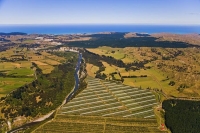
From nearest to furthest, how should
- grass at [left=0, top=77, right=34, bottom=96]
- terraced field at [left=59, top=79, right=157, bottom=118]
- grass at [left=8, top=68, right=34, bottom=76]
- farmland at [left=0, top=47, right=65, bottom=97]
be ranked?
terraced field at [left=59, top=79, right=157, bottom=118] < grass at [left=0, top=77, right=34, bottom=96] < farmland at [left=0, top=47, right=65, bottom=97] < grass at [left=8, top=68, right=34, bottom=76]

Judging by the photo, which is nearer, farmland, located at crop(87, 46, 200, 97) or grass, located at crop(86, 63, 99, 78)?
farmland, located at crop(87, 46, 200, 97)

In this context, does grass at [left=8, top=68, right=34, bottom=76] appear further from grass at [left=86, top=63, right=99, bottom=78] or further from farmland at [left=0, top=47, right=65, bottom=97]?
grass at [left=86, top=63, right=99, bottom=78]

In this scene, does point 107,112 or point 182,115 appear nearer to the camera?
point 182,115

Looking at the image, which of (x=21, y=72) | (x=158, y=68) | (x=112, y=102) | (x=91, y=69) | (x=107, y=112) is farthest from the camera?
(x=91, y=69)

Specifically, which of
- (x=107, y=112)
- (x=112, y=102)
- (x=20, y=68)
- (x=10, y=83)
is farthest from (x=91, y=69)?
(x=107, y=112)

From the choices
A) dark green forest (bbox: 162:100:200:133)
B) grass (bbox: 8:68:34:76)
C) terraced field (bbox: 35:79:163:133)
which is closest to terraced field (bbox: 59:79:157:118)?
terraced field (bbox: 35:79:163:133)

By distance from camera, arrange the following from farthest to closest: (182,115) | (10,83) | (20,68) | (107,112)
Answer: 1. (20,68)
2. (10,83)
3. (107,112)
4. (182,115)

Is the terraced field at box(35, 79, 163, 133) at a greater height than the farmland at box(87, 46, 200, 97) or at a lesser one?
lesser

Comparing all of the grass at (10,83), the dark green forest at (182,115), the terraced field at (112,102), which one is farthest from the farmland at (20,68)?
the dark green forest at (182,115)

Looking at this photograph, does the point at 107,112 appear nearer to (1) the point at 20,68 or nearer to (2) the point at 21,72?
(2) the point at 21,72
